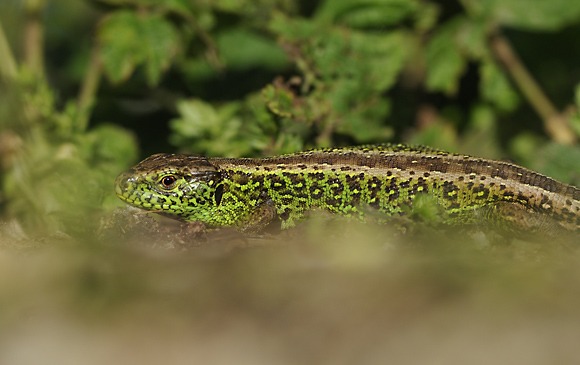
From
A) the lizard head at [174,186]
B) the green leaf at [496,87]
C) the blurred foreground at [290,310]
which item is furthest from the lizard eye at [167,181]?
the green leaf at [496,87]

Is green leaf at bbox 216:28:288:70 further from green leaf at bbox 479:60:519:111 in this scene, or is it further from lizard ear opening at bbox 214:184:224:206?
lizard ear opening at bbox 214:184:224:206

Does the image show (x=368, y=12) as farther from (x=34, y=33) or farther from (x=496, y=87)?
(x=34, y=33)

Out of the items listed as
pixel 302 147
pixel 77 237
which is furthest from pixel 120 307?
pixel 302 147

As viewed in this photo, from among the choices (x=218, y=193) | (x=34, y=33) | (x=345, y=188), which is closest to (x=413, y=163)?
(x=345, y=188)

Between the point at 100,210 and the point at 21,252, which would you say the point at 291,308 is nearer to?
the point at 21,252

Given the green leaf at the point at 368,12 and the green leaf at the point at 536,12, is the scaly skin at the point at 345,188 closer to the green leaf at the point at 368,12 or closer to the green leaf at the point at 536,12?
the green leaf at the point at 368,12
